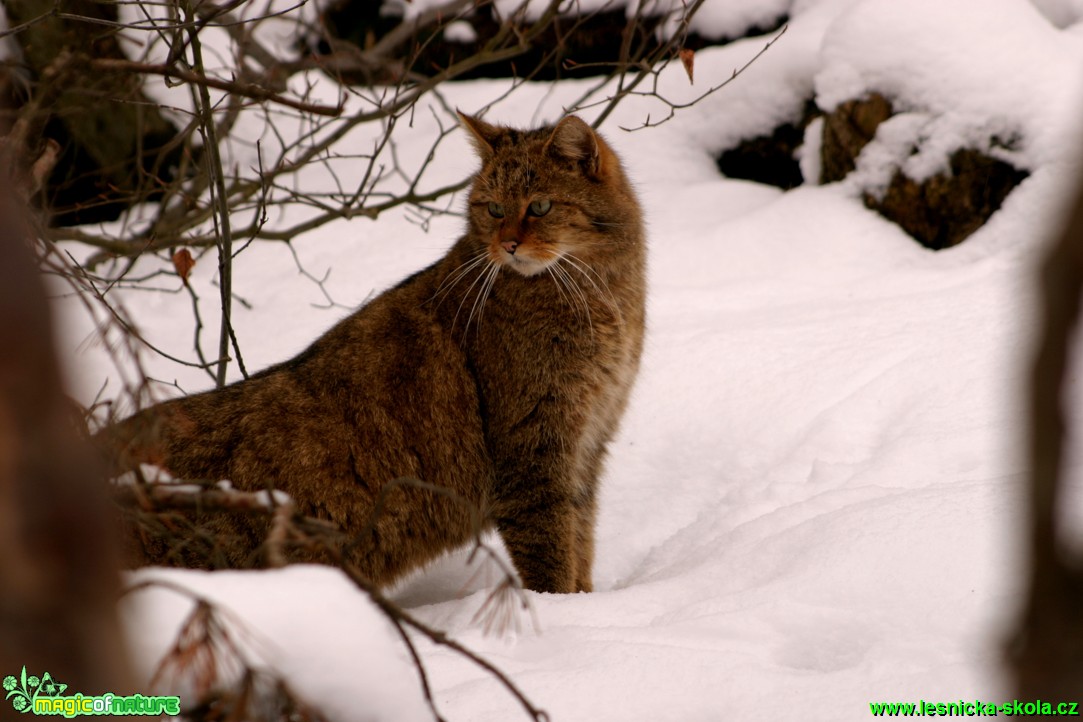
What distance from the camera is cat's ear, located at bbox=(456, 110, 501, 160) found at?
361 centimetres

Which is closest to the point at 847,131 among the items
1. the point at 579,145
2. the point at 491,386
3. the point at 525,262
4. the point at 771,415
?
the point at 771,415

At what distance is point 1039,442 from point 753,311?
4.33 metres

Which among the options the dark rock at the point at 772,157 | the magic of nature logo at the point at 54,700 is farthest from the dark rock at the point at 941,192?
the magic of nature logo at the point at 54,700

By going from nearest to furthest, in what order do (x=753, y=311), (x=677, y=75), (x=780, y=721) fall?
1. (x=780, y=721)
2. (x=753, y=311)
3. (x=677, y=75)

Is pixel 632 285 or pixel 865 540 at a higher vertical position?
pixel 632 285

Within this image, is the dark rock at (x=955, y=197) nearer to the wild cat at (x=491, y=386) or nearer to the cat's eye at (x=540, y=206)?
the wild cat at (x=491, y=386)

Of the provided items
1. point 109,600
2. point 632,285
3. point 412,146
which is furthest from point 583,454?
point 412,146

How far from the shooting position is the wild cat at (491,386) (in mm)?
3227

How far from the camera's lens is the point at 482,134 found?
363cm

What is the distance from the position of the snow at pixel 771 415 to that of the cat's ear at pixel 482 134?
49.7 inches

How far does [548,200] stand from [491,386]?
25.8 inches

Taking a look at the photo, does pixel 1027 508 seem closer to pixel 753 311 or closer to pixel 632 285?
pixel 632 285

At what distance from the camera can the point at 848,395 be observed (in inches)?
163

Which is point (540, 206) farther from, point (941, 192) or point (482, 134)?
point (941, 192)
